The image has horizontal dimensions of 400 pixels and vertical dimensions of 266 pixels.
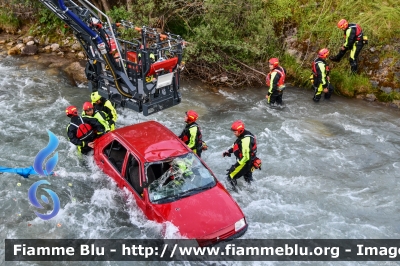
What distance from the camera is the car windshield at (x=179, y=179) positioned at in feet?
22.2

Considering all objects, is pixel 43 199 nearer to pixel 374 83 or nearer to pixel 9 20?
pixel 374 83

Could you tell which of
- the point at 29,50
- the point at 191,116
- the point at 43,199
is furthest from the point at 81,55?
the point at 43,199

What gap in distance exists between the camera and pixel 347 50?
12.5m

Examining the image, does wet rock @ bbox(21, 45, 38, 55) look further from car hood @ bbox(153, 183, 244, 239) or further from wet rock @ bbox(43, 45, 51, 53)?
car hood @ bbox(153, 183, 244, 239)

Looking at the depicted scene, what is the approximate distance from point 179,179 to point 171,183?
0.16 meters

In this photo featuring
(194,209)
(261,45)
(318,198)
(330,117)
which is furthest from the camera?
(261,45)

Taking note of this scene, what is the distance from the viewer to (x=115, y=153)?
25.3ft

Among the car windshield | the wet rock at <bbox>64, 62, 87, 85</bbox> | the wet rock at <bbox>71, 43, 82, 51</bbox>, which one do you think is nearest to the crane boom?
the car windshield

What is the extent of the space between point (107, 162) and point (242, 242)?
292 centimetres

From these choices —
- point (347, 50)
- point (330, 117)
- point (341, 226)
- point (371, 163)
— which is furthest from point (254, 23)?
point (341, 226)

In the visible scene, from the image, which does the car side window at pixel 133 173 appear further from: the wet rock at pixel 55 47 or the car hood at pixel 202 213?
the wet rock at pixel 55 47

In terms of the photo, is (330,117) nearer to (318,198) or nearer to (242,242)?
(318,198)

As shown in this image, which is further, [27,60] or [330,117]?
[27,60]

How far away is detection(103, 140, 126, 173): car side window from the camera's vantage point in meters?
7.58
